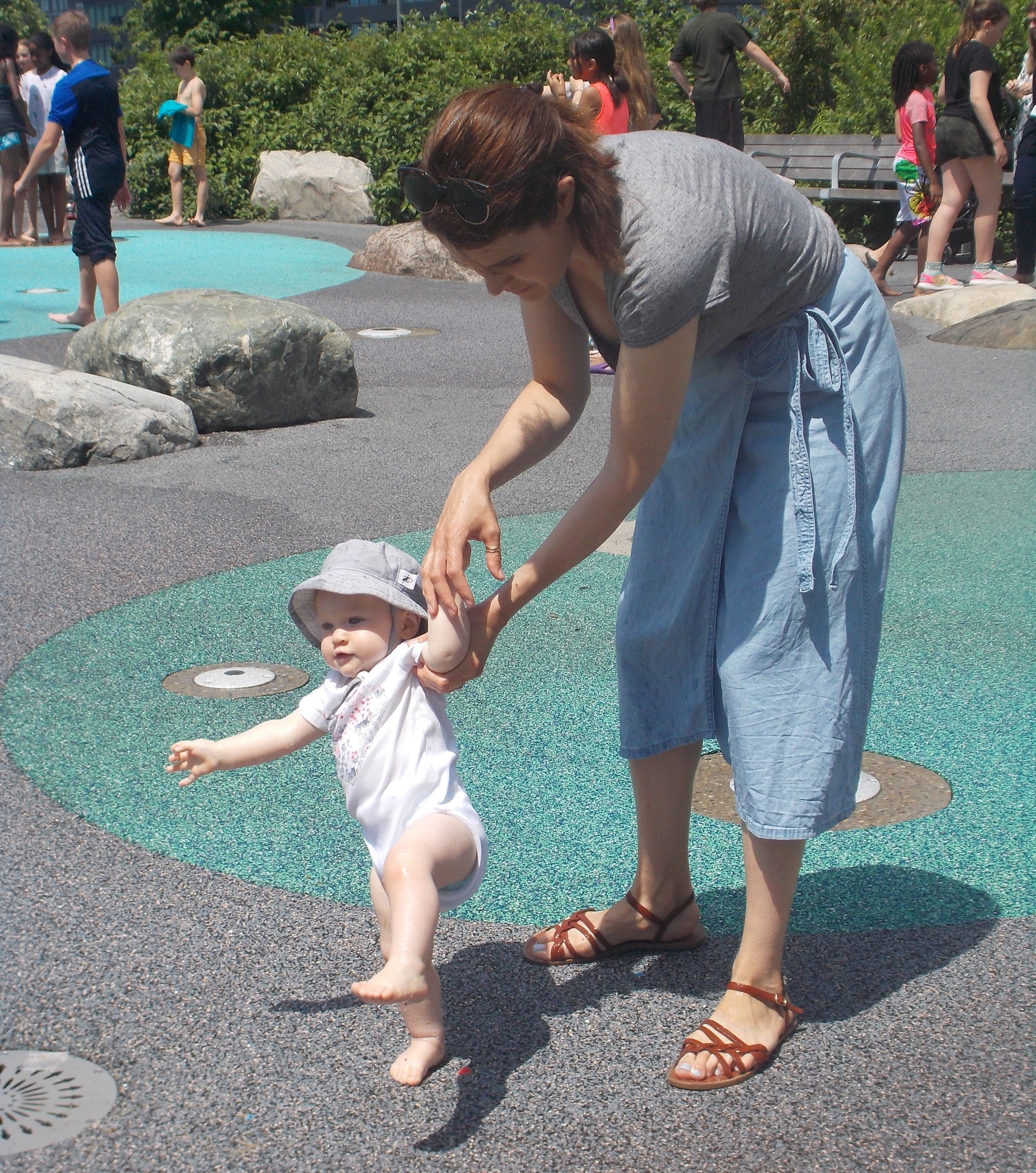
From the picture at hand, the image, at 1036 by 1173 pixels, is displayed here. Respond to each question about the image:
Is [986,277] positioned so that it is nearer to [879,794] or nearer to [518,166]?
[879,794]

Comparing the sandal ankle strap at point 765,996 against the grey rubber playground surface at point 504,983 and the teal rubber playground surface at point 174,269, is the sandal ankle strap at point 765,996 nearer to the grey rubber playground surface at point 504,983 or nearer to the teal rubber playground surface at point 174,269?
the grey rubber playground surface at point 504,983

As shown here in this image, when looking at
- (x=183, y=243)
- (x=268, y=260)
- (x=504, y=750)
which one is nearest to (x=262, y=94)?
(x=183, y=243)

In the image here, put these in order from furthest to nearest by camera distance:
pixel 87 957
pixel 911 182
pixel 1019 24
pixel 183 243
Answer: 1. pixel 183 243
2. pixel 1019 24
3. pixel 911 182
4. pixel 87 957

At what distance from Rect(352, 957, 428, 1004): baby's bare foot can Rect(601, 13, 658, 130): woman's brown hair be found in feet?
24.7

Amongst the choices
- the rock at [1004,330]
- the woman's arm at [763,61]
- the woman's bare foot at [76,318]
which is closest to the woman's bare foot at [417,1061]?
the woman's bare foot at [76,318]

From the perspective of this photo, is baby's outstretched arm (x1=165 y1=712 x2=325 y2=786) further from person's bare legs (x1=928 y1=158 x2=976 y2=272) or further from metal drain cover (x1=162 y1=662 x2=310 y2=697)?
person's bare legs (x1=928 y1=158 x2=976 y2=272)

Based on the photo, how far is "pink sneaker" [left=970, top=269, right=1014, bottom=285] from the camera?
11039mm

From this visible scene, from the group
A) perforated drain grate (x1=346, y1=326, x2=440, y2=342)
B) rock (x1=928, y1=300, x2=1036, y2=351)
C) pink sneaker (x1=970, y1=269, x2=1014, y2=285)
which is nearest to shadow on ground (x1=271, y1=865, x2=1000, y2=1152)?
rock (x1=928, y1=300, x2=1036, y2=351)

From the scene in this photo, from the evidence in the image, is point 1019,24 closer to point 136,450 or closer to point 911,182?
point 911,182

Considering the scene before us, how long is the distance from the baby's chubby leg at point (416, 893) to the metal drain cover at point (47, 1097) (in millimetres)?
524

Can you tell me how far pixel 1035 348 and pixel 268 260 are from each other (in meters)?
8.84

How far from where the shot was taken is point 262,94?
21250mm

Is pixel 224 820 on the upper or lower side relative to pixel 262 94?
lower

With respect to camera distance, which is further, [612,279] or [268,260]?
[268,260]
